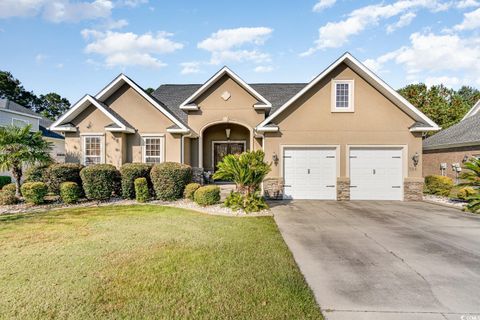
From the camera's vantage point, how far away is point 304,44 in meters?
14.2

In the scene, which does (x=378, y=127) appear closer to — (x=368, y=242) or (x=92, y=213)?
(x=368, y=242)

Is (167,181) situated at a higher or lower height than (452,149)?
lower

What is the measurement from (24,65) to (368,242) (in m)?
23.3

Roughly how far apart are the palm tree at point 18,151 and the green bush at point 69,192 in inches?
73.9

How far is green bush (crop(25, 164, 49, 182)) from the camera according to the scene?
1027 cm

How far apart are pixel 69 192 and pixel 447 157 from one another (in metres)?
22.9

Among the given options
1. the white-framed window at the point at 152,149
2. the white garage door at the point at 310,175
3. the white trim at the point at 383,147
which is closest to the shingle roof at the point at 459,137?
the white trim at the point at 383,147

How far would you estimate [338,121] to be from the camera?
11531mm

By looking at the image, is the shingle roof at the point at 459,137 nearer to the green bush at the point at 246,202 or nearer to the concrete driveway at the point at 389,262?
the concrete driveway at the point at 389,262

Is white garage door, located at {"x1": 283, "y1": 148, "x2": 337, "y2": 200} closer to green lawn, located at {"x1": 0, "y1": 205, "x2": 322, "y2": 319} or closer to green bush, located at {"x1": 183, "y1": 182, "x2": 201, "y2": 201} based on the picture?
green bush, located at {"x1": 183, "y1": 182, "x2": 201, "y2": 201}

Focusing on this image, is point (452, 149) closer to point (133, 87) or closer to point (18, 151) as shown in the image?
point (133, 87)

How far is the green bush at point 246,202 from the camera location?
8914 millimetres

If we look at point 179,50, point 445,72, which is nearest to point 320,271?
point 179,50

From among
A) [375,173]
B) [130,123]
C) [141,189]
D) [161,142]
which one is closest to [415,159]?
[375,173]
